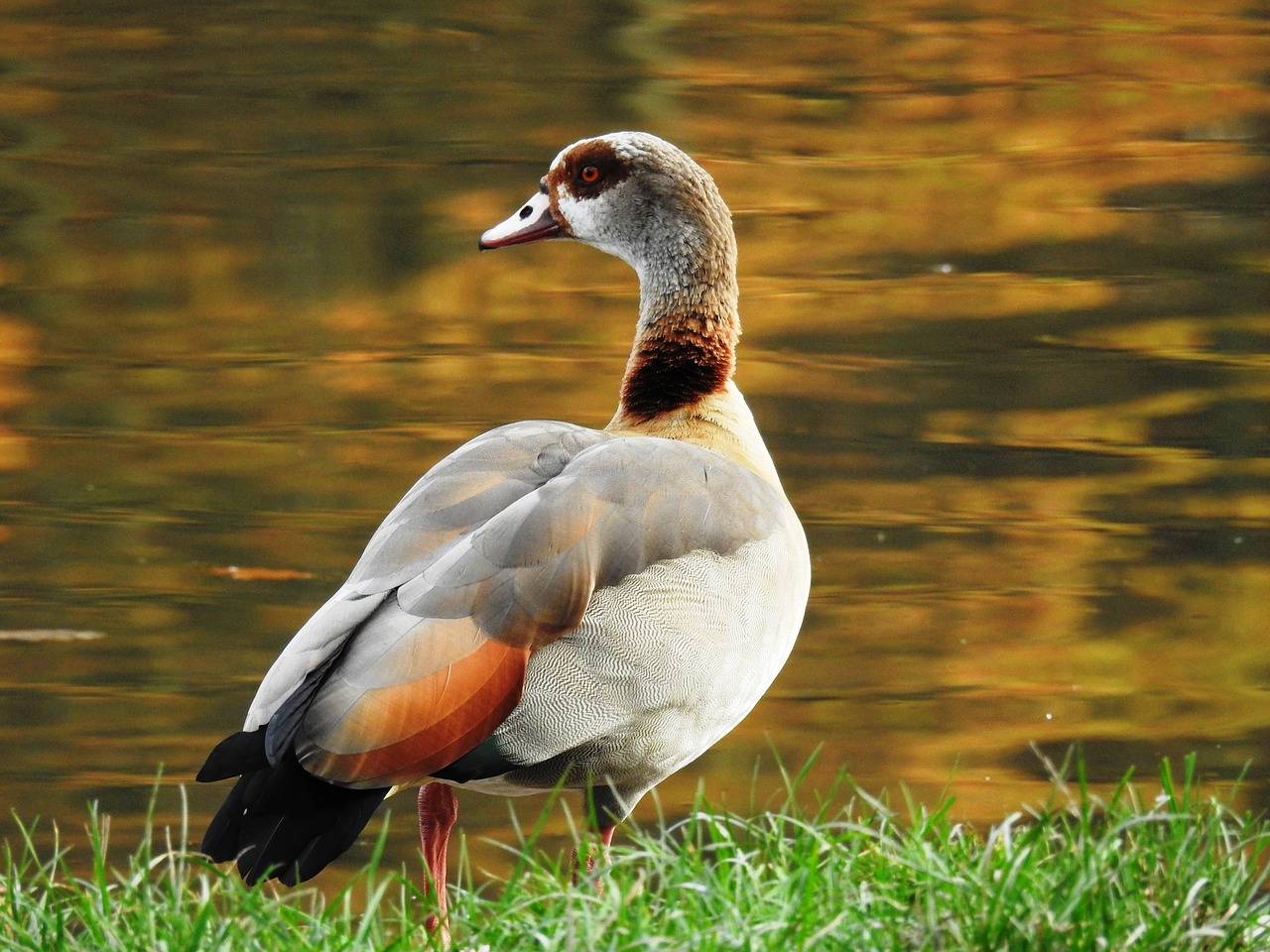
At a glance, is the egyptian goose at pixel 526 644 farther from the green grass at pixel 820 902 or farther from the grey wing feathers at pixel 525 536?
the green grass at pixel 820 902

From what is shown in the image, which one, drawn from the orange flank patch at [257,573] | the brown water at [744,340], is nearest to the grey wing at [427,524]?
the brown water at [744,340]

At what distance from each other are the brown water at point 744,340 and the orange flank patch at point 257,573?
19mm

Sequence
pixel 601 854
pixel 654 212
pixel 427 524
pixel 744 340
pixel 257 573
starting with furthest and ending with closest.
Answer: pixel 744 340 < pixel 257 573 < pixel 654 212 < pixel 427 524 < pixel 601 854

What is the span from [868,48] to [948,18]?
608 mm

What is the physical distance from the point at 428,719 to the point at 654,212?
64.6 inches

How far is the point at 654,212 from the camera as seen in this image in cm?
448

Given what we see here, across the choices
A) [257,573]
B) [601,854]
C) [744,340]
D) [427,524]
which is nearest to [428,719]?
[601,854]

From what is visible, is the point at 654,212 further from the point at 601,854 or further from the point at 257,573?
the point at 257,573

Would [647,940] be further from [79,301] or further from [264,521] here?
[79,301]

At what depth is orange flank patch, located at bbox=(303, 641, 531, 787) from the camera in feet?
10.5

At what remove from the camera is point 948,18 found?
1091 centimetres

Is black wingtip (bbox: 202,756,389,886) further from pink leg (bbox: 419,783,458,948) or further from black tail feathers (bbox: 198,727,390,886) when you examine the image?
pink leg (bbox: 419,783,458,948)

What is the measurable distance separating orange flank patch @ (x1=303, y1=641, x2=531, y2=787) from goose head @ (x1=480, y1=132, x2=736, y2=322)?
137cm

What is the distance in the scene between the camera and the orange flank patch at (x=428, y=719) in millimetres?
→ 3203
